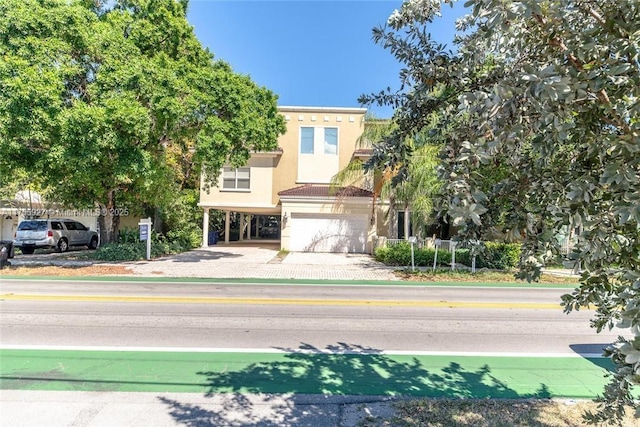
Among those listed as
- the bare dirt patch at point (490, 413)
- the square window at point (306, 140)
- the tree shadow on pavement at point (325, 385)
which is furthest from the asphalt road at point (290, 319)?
the square window at point (306, 140)

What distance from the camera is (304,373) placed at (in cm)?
472

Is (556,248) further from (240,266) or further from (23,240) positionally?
(23,240)

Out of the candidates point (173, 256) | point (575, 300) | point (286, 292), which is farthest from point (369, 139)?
point (575, 300)

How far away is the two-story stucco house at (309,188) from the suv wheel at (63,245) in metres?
7.58

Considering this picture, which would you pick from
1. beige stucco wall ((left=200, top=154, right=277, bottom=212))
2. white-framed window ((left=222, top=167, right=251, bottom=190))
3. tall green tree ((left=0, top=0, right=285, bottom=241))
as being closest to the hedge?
tall green tree ((left=0, top=0, right=285, bottom=241))

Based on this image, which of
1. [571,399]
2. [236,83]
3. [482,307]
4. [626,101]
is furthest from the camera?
[236,83]

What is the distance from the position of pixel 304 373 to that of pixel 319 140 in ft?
65.5

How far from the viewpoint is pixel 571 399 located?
159 inches

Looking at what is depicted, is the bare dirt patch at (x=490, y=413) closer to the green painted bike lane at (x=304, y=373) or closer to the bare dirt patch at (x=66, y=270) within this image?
the green painted bike lane at (x=304, y=373)

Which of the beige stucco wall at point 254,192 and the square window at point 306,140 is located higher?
the square window at point 306,140

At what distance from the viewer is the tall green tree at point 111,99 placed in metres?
11.8

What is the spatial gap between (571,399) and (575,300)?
2.33 metres

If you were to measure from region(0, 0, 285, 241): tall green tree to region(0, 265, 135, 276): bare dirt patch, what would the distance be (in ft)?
10.4

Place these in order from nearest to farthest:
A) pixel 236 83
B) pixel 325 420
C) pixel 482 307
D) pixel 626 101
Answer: pixel 626 101
pixel 325 420
pixel 482 307
pixel 236 83
